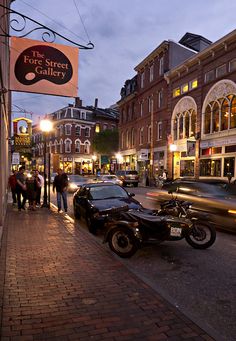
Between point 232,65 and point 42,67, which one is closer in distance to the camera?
point 42,67

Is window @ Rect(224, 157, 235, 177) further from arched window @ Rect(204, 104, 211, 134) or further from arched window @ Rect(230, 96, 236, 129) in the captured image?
arched window @ Rect(204, 104, 211, 134)

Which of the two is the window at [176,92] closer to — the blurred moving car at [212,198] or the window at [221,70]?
the window at [221,70]

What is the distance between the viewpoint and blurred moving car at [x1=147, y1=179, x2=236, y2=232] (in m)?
8.45

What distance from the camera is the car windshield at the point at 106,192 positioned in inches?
389

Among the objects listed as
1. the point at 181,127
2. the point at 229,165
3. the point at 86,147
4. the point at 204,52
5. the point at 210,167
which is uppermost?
the point at 204,52

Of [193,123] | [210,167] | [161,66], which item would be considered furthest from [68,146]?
[210,167]

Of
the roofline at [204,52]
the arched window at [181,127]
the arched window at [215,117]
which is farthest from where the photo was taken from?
the arched window at [181,127]

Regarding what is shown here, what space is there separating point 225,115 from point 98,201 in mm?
19746

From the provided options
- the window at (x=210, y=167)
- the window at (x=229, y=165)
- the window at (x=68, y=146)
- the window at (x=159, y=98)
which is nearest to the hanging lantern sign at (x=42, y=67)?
the window at (x=229, y=165)

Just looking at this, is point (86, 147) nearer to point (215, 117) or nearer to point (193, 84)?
point (193, 84)

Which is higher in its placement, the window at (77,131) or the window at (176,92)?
the window at (176,92)

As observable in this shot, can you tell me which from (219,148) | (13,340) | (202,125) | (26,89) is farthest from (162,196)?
(202,125)

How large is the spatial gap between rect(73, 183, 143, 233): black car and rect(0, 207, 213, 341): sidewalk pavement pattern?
1.71m

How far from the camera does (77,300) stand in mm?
4316
